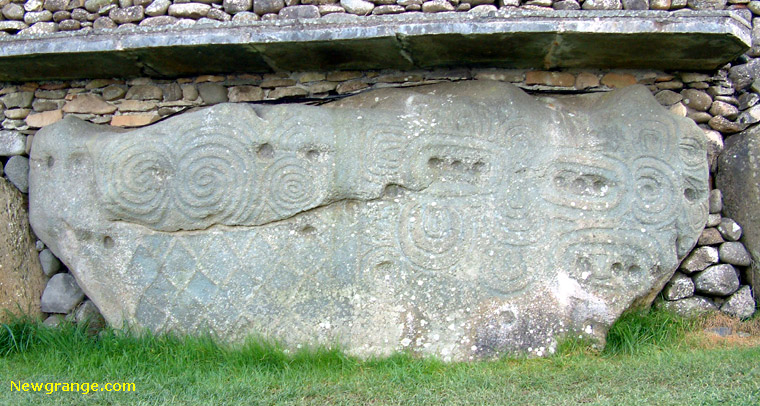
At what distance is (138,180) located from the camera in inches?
159

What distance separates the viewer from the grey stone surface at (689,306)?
4301 millimetres

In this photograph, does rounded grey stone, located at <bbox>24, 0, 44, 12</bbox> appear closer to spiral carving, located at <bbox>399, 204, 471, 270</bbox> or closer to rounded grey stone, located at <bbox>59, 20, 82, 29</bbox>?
rounded grey stone, located at <bbox>59, 20, 82, 29</bbox>

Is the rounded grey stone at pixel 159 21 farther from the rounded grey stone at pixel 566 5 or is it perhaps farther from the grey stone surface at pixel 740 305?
the grey stone surface at pixel 740 305

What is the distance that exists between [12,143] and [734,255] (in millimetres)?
4755

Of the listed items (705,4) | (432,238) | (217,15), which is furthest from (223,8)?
(705,4)

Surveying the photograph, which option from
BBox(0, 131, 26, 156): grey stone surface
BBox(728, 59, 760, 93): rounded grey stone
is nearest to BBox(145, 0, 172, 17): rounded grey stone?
BBox(0, 131, 26, 156): grey stone surface

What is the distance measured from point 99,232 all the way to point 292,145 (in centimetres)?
126

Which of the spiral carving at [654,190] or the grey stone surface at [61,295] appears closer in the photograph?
the spiral carving at [654,190]

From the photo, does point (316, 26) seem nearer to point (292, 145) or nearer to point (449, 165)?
point (292, 145)

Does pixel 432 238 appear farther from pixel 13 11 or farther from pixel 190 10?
pixel 13 11

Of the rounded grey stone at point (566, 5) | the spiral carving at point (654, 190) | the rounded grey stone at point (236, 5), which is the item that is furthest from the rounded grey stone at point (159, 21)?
the spiral carving at point (654, 190)

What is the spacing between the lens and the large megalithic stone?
3984 millimetres

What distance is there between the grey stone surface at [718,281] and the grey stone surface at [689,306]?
2.9 inches

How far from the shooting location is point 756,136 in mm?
4414
